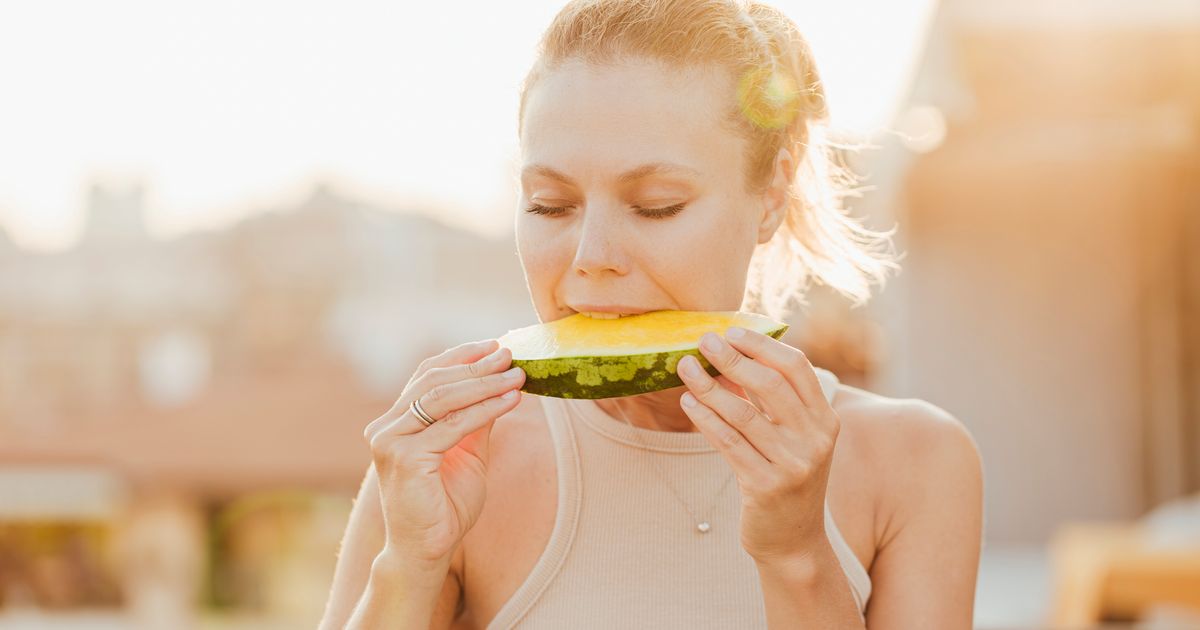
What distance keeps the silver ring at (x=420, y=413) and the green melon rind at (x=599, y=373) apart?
230mm

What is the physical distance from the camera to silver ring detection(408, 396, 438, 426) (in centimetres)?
204

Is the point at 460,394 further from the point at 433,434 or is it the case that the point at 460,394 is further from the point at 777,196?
the point at 777,196

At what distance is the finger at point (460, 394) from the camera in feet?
6.64

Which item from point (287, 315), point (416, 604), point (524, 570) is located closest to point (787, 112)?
point (524, 570)

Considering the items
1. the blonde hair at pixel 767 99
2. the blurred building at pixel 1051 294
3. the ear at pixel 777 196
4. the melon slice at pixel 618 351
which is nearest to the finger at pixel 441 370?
the melon slice at pixel 618 351

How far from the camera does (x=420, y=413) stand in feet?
6.69

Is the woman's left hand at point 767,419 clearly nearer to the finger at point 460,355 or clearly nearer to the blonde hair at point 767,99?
the finger at point 460,355

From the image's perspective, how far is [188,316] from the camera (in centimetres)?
4662

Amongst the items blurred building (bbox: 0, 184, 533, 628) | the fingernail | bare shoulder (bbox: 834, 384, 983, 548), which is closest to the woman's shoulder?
bare shoulder (bbox: 834, 384, 983, 548)

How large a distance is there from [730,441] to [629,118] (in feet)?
2.10

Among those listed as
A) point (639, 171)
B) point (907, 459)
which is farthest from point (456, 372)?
point (907, 459)

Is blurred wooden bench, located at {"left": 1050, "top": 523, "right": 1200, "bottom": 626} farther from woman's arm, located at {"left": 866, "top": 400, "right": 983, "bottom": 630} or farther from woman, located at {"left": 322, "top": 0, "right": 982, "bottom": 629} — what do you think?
woman, located at {"left": 322, "top": 0, "right": 982, "bottom": 629}

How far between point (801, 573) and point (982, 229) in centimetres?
918

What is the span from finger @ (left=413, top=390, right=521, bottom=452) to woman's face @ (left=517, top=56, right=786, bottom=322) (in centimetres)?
34
